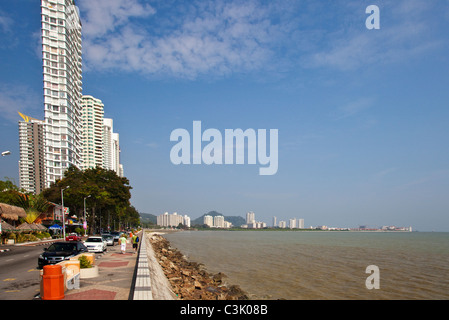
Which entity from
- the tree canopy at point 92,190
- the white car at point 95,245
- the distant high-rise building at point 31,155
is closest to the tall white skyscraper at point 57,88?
the tree canopy at point 92,190

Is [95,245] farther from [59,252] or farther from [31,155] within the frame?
[31,155]

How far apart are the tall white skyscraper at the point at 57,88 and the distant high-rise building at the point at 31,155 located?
5802 centimetres

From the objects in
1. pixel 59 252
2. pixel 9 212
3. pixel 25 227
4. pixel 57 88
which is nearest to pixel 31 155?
pixel 57 88

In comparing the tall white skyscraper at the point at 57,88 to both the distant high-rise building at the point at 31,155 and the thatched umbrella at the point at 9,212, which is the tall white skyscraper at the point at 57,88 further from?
the thatched umbrella at the point at 9,212

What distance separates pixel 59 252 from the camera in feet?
59.5

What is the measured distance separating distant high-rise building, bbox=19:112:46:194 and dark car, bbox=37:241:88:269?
159 metres

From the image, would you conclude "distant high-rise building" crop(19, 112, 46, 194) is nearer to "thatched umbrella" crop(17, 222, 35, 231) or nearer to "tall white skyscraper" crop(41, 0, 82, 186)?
"tall white skyscraper" crop(41, 0, 82, 186)

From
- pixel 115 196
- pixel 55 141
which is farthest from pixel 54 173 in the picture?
pixel 115 196

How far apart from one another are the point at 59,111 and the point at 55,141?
34.2 feet

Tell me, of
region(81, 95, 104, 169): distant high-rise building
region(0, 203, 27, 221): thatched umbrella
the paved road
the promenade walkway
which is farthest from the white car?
region(81, 95, 104, 169): distant high-rise building

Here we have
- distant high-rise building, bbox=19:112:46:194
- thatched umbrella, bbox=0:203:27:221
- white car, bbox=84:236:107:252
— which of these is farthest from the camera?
distant high-rise building, bbox=19:112:46:194

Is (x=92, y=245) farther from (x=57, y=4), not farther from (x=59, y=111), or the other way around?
(x=57, y=4)

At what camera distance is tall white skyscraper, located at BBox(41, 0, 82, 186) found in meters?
109
